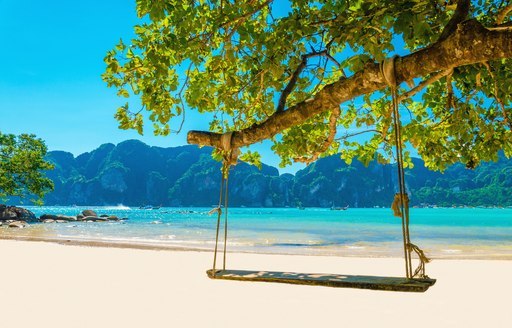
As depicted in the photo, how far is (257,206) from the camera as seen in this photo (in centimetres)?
17962

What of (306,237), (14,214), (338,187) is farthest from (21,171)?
(338,187)

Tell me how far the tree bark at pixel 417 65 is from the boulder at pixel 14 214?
1559 inches

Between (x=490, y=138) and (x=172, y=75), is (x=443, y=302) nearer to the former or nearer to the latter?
(x=490, y=138)

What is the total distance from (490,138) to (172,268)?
6399 mm

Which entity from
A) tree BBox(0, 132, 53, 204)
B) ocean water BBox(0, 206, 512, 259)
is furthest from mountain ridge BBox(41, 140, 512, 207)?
tree BBox(0, 132, 53, 204)

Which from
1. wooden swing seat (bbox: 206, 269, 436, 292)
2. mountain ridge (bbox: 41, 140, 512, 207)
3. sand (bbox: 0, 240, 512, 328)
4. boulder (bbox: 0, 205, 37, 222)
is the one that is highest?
mountain ridge (bbox: 41, 140, 512, 207)

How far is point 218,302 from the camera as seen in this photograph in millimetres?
5324

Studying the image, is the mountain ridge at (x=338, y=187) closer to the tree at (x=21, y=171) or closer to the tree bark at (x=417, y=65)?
the tree at (x=21, y=171)

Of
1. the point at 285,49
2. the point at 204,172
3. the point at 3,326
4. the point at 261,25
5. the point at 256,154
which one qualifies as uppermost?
the point at 204,172

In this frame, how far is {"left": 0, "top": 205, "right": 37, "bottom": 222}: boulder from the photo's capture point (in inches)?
1462

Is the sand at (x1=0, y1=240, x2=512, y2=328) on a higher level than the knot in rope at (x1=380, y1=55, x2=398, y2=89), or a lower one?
lower

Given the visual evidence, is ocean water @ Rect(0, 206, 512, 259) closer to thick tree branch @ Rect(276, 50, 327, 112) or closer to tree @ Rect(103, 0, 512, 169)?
tree @ Rect(103, 0, 512, 169)

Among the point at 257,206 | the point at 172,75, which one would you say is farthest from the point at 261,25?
the point at 257,206

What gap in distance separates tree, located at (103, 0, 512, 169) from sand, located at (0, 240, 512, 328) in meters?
1.85
